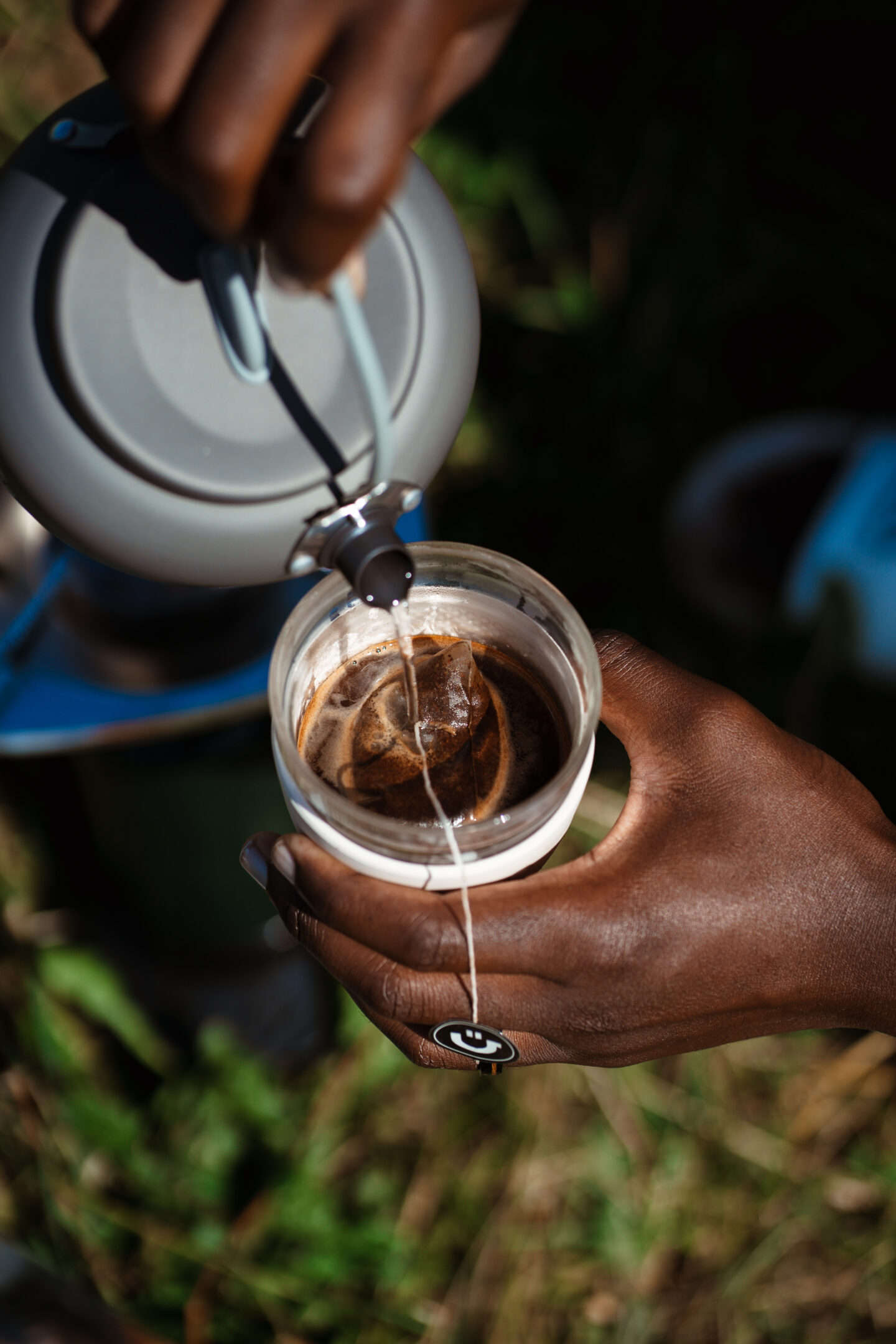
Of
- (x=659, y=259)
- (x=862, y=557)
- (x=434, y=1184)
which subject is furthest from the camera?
(x=659, y=259)

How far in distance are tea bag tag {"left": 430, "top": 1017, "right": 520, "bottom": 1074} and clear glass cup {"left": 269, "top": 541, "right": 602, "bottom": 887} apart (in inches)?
8.0

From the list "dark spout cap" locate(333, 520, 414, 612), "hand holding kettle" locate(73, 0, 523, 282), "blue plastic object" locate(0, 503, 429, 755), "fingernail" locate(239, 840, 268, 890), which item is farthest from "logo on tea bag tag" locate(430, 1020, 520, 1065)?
"hand holding kettle" locate(73, 0, 523, 282)

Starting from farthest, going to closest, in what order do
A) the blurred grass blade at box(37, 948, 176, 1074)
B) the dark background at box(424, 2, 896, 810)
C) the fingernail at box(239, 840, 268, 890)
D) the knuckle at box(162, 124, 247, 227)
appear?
the dark background at box(424, 2, 896, 810)
the blurred grass blade at box(37, 948, 176, 1074)
the fingernail at box(239, 840, 268, 890)
the knuckle at box(162, 124, 247, 227)

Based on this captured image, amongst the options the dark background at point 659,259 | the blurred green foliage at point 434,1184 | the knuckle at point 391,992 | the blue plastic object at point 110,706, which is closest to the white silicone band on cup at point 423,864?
the knuckle at point 391,992

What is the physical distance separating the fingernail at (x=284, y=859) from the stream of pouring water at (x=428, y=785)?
16 cm

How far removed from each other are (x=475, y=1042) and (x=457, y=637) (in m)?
0.48

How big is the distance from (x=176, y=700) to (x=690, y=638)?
1541mm

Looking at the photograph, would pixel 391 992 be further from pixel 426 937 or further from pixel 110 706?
pixel 110 706

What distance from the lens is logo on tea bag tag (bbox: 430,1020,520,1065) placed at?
3.76 ft

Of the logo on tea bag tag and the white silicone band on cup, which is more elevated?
the white silicone band on cup

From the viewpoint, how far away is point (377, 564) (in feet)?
3.26

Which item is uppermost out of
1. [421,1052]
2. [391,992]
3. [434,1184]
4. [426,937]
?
[426,937]

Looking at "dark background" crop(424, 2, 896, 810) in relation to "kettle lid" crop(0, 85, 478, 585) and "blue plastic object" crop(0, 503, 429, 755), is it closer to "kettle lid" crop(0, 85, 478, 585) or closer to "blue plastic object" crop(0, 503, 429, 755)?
"blue plastic object" crop(0, 503, 429, 755)

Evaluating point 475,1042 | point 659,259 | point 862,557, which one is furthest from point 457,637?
point 659,259
